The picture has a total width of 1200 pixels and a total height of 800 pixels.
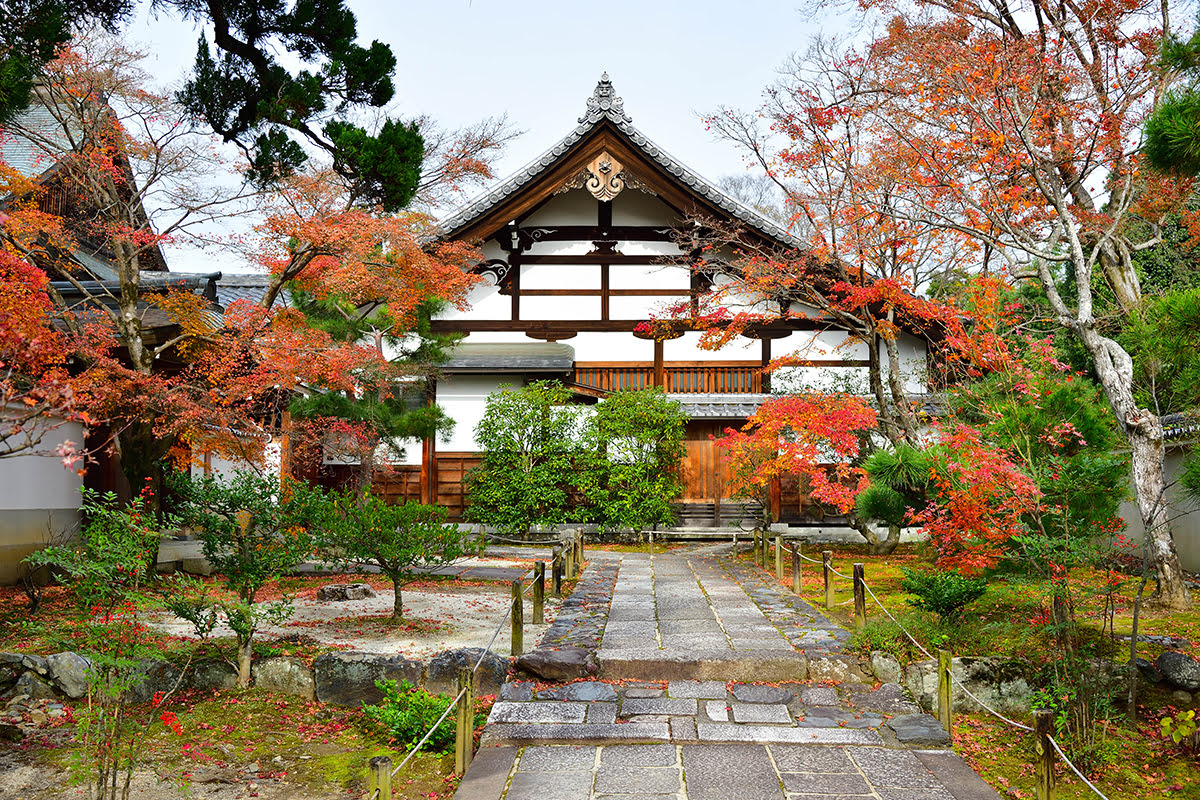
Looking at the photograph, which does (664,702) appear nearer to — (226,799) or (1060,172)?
(226,799)

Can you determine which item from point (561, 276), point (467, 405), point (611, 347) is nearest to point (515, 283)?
point (561, 276)

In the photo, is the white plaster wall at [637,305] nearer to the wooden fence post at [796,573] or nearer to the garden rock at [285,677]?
the wooden fence post at [796,573]

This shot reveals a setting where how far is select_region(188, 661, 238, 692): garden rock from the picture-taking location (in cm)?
742

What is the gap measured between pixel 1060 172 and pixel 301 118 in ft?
31.3

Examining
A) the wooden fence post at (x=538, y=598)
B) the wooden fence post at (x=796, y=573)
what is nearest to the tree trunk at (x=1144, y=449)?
the wooden fence post at (x=796, y=573)

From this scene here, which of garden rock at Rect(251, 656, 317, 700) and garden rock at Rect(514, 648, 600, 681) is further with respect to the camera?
garden rock at Rect(251, 656, 317, 700)

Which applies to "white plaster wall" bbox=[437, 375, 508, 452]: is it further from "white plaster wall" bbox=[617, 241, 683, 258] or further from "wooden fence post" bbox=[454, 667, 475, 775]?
"wooden fence post" bbox=[454, 667, 475, 775]

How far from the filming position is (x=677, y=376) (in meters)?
18.8

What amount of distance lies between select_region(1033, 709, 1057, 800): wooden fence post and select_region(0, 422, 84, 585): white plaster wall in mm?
10351

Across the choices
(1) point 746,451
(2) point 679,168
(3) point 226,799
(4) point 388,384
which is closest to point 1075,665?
(3) point 226,799

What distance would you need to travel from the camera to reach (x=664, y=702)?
6.65m

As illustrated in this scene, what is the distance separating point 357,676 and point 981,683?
530 cm

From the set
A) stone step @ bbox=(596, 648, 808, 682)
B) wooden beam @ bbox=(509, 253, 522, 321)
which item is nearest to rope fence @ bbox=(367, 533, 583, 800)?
stone step @ bbox=(596, 648, 808, 682)

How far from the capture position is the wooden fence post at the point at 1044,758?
4688 millimetres
